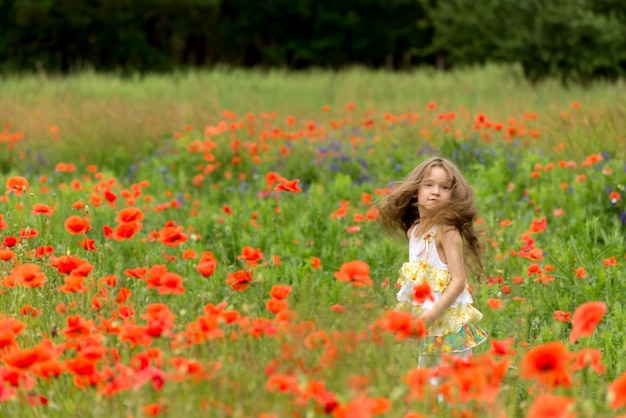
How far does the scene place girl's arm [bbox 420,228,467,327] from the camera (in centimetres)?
308

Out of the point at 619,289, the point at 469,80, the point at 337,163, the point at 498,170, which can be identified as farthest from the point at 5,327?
the point at 469,80

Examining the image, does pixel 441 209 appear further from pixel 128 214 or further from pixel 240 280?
pixel 128 214

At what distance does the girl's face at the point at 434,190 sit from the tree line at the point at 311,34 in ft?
36.2

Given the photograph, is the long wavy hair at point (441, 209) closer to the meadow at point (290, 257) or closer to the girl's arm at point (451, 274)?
the girl's arm at point (451, 274)

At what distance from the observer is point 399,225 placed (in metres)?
3.74

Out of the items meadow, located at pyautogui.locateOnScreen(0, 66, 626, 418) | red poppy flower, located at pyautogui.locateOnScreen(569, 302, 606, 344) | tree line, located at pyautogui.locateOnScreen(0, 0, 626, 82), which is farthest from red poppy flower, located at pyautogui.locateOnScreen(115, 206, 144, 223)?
tree line, located at pyautogui.locateOnScreen(0, 0, 626, 82)

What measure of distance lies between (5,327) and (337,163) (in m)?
5.44

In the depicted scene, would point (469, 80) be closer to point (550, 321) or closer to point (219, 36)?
point (550, 321)

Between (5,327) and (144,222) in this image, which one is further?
(144,222)

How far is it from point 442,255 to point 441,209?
0.18 meters

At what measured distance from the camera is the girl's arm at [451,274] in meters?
3.08

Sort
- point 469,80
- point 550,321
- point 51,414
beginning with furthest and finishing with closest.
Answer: point 469,80 → point 550,321 → point 51,414

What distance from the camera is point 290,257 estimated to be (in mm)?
4844

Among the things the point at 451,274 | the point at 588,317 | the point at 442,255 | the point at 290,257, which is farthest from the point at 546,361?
the point at 290,257
